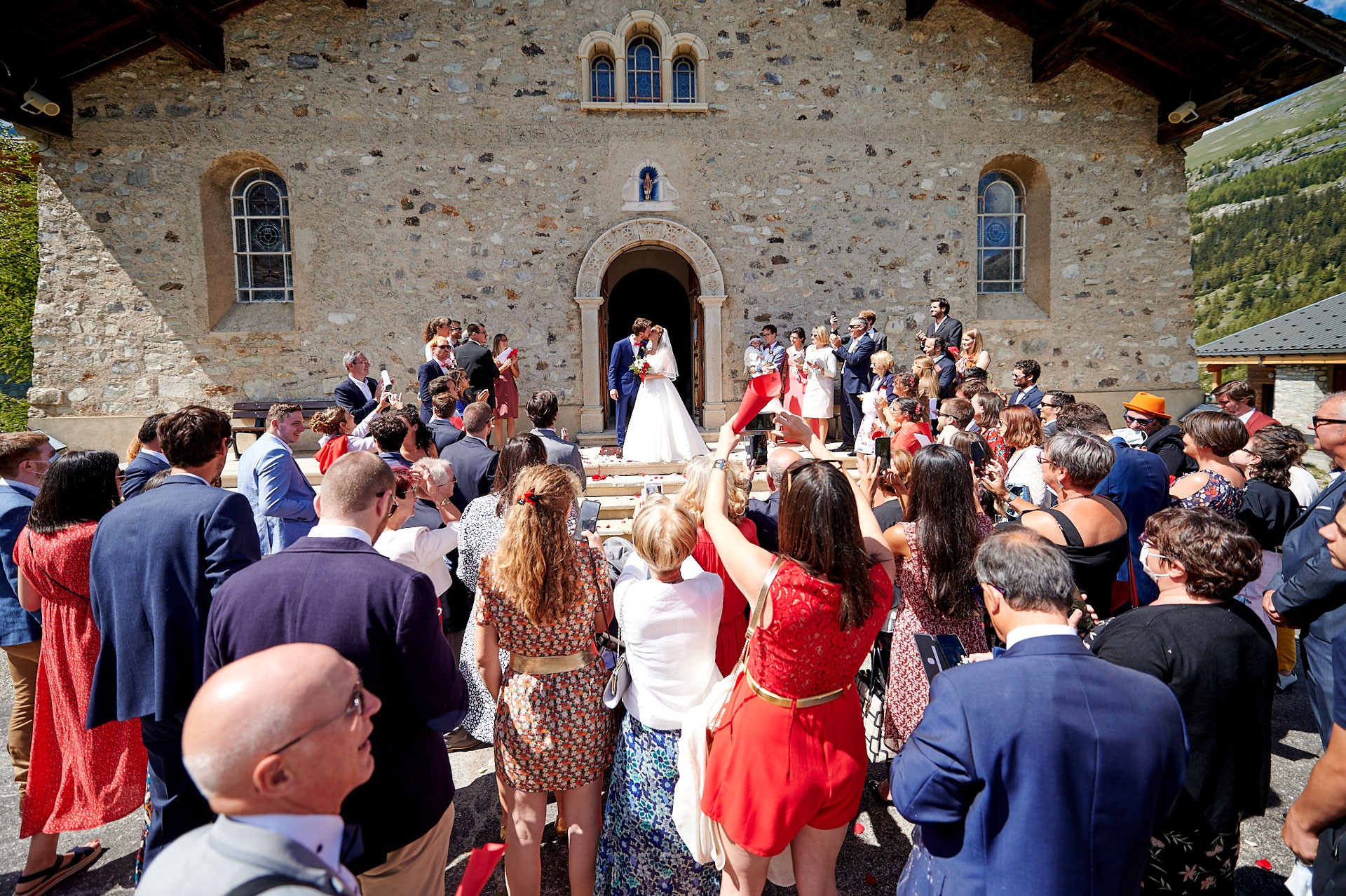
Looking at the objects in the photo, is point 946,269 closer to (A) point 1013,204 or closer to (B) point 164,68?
(A) point 1013,204

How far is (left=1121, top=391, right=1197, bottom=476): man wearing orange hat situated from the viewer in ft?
14.9

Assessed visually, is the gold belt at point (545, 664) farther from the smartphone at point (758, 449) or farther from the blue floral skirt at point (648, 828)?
the smartphone at point (758, 449)

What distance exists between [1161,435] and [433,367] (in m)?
6.41

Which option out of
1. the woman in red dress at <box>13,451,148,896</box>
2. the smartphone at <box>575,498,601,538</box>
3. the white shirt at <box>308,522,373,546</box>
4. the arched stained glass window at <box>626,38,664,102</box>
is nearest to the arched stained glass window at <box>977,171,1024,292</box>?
the arched stained glass window at <box>626,38,664,102</box>

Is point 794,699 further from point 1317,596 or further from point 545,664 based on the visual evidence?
point 1317,596

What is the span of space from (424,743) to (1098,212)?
37.7 feet

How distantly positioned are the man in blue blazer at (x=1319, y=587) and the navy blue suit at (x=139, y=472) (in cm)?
529

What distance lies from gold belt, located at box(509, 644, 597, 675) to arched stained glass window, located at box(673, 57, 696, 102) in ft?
30.0

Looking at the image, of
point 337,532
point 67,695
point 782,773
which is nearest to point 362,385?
point 67,695

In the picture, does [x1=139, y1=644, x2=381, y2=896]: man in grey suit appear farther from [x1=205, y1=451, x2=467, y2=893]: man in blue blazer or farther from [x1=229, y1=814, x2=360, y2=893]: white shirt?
[x1=205, y1=451, x2=467, y2=893]: man in blue blazer

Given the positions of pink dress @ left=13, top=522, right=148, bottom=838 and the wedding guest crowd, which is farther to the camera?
pink dress @ left=13, top=522, right=148, bottom=838

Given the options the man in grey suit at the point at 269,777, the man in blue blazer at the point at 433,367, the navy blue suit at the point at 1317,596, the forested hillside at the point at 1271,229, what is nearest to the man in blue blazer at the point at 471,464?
the man in blue blazer at the point at 433,367

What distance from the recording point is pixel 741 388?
386 inches

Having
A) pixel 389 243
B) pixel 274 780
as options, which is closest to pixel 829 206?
pixel 389 243
